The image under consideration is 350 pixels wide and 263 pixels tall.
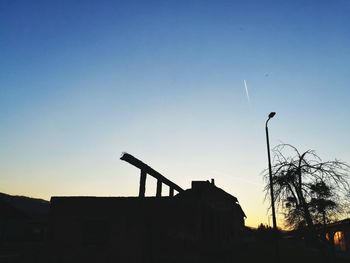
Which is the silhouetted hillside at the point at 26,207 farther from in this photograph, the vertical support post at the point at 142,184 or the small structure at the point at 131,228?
the vertical support post at the point at 142,184

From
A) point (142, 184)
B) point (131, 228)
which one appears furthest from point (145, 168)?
point (131, 228)

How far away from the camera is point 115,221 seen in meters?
17.1

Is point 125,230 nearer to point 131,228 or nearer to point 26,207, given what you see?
point 131,228

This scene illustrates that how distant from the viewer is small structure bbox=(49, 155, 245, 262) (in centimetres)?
1639

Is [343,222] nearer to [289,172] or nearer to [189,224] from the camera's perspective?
[289,172]

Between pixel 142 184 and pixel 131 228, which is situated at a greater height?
pixel 142 184

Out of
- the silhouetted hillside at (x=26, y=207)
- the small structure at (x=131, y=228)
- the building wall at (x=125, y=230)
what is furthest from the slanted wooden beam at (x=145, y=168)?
the silhouetted hillside at (x=26, y=207)

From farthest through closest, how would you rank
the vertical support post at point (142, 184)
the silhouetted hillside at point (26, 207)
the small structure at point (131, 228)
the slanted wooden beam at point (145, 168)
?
the silhouetted hillside at point (26, 207) < the vertical support post at point (142, 184) < the small structure at point (131, 228) < the slanted wooden beam at point (145, 168)

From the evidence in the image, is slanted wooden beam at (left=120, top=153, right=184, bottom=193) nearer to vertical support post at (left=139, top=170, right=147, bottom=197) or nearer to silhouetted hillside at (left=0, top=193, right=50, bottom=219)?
vertical support post at (left=139, top=170, right=147, bottom=197)

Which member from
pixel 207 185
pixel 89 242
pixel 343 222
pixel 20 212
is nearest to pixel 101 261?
pixel 89 242

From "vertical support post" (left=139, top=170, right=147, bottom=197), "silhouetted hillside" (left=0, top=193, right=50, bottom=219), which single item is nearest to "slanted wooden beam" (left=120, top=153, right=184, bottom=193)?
"vertical support post" (left=139, top=170, right=147, bottom=197)

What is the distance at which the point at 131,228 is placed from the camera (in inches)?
661

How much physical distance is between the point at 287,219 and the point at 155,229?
51.1 ft

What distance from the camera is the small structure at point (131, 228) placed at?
16391 millimetres
